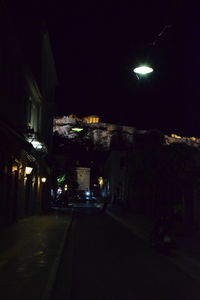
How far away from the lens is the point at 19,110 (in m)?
24.8

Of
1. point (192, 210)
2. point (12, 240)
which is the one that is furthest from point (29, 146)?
point (192, 210)

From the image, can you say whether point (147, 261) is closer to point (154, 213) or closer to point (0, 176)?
point (0, 176)

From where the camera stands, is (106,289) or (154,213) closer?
(106,289)

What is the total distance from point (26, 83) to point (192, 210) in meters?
12.2

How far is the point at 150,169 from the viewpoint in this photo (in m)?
24.2

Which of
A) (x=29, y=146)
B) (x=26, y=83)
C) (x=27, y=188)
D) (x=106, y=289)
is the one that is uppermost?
(x=26, y=83)

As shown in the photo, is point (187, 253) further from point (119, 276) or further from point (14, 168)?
point (14, 168)

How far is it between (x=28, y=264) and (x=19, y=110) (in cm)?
1494

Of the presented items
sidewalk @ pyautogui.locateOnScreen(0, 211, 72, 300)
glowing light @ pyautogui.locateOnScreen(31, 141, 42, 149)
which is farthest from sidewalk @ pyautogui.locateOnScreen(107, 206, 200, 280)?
glowing light @ pyautogui.locateOnScreen(31, 141, 42, 149)

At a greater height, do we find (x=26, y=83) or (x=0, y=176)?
(x=26, y=83)

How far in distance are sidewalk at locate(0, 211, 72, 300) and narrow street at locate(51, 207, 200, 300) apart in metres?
0.29

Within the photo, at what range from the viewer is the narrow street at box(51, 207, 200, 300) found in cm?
828

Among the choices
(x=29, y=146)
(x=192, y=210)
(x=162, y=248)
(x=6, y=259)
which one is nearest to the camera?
(x=6, y=259)

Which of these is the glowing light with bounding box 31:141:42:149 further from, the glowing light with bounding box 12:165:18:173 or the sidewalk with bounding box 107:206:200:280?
the sidewalk with bounding box 107:206:200:280
